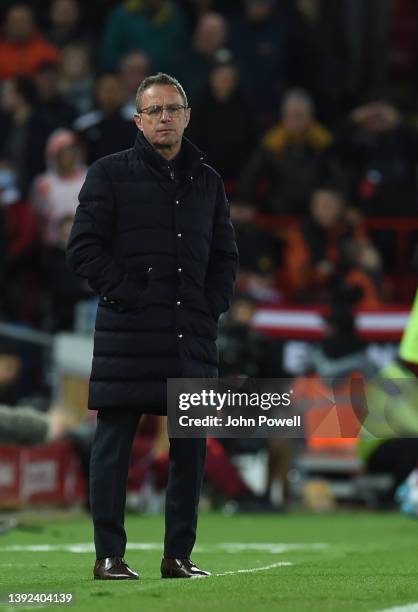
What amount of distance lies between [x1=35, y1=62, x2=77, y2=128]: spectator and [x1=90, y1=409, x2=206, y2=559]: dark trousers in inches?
457

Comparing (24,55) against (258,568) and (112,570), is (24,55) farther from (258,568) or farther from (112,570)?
(112,570)

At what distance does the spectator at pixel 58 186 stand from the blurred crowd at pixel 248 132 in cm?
2

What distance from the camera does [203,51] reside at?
19344 millimetres

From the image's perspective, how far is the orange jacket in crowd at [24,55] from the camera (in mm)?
19719

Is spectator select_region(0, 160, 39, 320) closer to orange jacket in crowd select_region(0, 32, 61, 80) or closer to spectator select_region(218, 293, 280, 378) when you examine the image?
spectator select_region(218, 293, 280, 378)

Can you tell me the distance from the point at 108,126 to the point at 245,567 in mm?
9957

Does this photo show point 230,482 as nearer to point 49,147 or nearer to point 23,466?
point 23,466

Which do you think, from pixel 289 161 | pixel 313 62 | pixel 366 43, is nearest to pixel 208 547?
pixel 289 161

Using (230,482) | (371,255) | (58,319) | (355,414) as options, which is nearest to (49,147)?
(58,319)

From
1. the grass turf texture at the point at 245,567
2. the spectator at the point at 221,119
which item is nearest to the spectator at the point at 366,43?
the spectator at the point at 221,119

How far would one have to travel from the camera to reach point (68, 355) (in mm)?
16172

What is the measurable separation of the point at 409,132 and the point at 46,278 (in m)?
4.36

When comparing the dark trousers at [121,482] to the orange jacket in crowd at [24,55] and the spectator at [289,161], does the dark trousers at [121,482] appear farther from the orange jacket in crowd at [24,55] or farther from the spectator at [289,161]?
the orange jacket in crowd at [24,55]

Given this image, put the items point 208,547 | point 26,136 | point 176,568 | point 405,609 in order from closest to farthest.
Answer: point 405,609 → point 176,568 → point 208,547 → point 26,136
